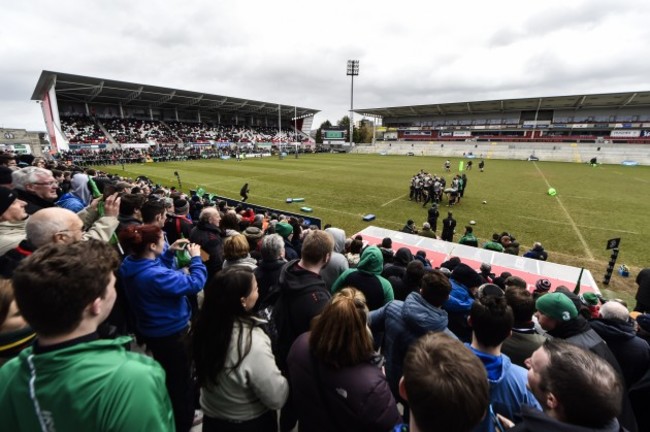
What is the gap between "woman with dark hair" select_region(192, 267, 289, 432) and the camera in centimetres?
197

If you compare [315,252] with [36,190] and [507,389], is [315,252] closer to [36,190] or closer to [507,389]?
[507,389]

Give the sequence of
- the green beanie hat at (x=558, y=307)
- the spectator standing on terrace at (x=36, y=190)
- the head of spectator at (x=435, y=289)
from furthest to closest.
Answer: the spectator standing on terrace at (x=36, y=190)
the green beanie hat at (x=558, y=307)
the head of spectator at (x=435, y=289)

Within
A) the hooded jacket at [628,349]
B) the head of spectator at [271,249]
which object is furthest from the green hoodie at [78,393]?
the hooded jacket at [628,349]

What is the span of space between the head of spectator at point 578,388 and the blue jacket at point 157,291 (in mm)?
2711

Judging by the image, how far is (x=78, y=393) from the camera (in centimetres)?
118

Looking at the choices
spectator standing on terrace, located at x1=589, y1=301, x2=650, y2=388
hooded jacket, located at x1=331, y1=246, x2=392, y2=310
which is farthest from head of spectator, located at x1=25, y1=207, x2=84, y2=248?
spectator standing on terrace, located at x1=589, y1=301, x2=650, y2=388

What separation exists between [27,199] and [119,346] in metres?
4.80

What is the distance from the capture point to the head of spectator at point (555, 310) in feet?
9.04

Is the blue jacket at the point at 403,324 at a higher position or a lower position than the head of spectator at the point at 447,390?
lower

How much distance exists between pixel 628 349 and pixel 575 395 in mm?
2309

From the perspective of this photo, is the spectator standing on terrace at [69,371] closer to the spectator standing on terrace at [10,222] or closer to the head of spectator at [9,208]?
the spectator standing on terrace at [10,222]

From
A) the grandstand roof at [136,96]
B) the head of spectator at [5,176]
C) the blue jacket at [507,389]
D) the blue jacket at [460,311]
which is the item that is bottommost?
the blue jacket at [460,311]

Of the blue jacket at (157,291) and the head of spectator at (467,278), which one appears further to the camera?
the head of spectator at (467,278)

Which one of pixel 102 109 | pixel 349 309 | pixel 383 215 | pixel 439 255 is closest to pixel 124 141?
pixel 102 109
